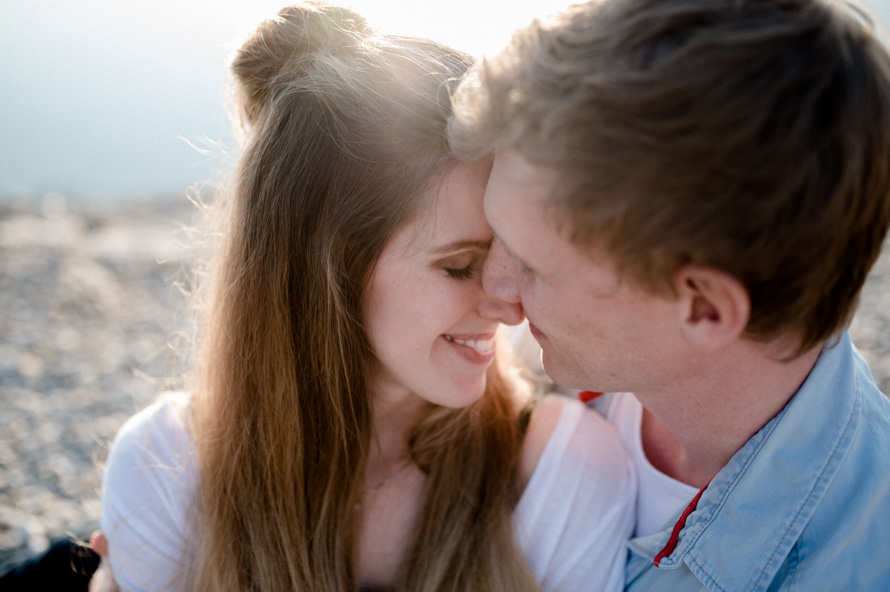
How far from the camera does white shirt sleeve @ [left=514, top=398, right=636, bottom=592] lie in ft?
6.42

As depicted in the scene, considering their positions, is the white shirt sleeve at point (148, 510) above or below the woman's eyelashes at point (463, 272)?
below

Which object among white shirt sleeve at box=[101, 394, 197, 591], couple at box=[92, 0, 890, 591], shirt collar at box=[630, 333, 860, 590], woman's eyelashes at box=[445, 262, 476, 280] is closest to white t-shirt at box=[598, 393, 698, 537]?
couple at box=[92, 0, 890, 591]

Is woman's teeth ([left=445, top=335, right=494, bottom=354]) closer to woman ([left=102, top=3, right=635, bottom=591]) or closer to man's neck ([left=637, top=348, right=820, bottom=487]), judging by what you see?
woman ([left=102, top=3, right=635, bottom=591])

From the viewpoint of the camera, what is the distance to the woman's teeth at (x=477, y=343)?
Answer: 2.12 meters

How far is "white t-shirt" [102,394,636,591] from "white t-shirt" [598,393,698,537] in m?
0.04

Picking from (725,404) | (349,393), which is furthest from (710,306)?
(349,393)

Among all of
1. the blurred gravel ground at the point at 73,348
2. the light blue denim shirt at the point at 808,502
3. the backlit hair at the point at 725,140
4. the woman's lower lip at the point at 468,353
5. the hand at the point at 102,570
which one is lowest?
the blurred gravel ground at the point at 73,348

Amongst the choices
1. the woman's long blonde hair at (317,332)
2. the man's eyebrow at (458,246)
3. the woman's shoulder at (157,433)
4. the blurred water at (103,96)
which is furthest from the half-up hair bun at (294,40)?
the blurred water at (103,96)

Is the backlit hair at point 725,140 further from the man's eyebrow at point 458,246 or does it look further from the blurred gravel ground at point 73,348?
the blurred gravel ground at point 73,348

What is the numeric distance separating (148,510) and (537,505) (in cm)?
125

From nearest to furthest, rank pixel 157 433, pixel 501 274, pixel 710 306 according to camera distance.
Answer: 1. pixel 710 306
2. pixel 501 274
3. pixel 157 433

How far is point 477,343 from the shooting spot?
2.16 m

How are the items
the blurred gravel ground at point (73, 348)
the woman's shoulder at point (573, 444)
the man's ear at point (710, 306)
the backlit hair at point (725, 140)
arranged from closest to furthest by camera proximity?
the backlit hair at point (725, 140) < the man's ear at point (710, 306) < the woman's shoulder at point (573, 444) < the blurred gravel ground at point (73, 348)

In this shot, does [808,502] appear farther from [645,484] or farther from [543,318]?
[543,318]
